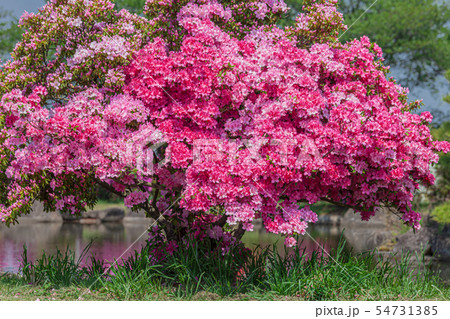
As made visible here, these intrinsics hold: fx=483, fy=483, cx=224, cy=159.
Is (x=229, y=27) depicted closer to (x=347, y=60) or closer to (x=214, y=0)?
(x=214, y=0)

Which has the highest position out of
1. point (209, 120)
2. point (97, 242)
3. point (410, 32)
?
point (410, 32)

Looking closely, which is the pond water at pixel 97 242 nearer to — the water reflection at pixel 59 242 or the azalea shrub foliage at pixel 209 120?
the water reflection at pixel 59 242

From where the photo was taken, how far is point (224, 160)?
6.75 meters

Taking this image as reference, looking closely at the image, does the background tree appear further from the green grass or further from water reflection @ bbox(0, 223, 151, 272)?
the green grass

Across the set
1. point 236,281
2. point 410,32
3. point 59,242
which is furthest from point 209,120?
point 410,32

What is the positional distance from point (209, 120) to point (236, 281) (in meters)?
2.61

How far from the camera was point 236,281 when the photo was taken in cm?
768

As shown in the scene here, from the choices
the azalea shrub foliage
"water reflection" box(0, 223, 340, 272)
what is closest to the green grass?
the azalea shrub foliage

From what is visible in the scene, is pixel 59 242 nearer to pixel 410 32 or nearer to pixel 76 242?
pixel 76 242

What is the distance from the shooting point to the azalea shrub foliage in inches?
266

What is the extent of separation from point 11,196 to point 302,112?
476cm

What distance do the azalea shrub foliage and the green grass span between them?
74 centimetres

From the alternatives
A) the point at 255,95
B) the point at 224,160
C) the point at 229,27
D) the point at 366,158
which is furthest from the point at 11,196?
the point at 366,158

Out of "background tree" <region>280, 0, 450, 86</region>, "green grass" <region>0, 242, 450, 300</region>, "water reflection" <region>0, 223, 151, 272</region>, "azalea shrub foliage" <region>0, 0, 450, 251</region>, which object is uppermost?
"background tree" <region>280, 0, 450, 86</region>
